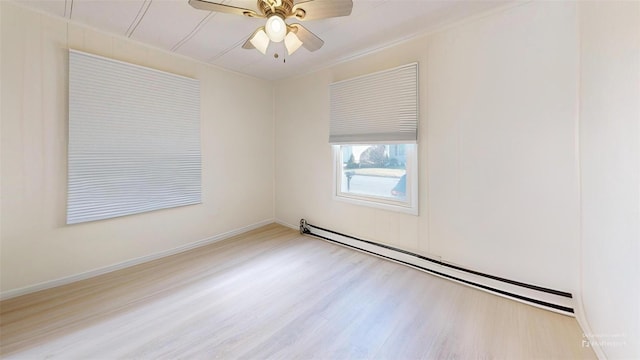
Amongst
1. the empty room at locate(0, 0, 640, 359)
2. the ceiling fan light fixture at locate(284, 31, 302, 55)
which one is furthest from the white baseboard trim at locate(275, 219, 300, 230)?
the ceiling fan light fixture at locate(284, 31, 302, 55)

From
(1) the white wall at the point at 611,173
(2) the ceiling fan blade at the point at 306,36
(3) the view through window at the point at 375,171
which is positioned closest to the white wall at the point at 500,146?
(1) the white wall at the point at 611,173

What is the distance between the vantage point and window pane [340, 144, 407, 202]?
8.63ft

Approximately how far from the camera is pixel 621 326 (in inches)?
44.7

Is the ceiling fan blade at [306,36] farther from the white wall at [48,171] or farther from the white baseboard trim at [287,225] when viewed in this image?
the white baseboard trim at [287,225]

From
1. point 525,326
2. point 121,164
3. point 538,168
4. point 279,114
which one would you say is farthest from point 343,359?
point 279,114

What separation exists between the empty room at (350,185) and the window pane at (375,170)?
0.03 meters

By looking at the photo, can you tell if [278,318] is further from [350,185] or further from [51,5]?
[51,5]

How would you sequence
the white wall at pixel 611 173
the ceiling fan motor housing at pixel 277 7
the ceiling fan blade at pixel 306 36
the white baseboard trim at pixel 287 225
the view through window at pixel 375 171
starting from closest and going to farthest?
the white wall at pixel 611 173 < the ceiling fan motor housing at pixel 277 7 < the ceiling fan blade at pixel 306 36 < the view through window at pixel 375 171 < the white baseboard trim at pixel 287 225

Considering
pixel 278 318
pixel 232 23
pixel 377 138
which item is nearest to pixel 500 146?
pixel 377 138

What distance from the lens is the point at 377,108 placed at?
2.64 meters

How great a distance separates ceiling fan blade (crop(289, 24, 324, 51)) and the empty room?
0.07ft

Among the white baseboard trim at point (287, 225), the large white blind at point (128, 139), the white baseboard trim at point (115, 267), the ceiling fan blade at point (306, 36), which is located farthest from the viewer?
the white baseboard trim at point (287, 225)

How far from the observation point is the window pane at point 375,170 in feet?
8.63

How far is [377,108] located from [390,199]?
1.05 meters
